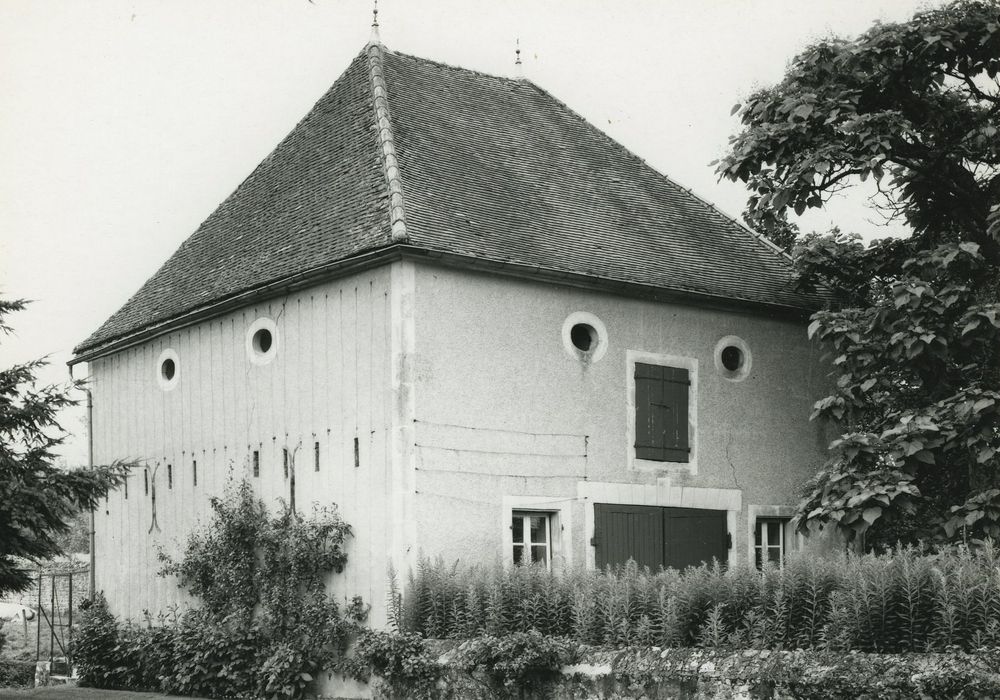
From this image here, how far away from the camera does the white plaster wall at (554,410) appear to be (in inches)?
614

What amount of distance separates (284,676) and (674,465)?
19.4 ft

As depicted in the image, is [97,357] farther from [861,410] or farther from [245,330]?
[861,410]

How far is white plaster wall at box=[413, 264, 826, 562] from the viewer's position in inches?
614

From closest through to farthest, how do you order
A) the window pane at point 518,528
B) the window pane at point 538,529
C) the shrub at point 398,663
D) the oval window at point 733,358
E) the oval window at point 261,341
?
1. the shrub at point 398,663
2. the window pane at point 518,528
3. the window pane at point 538,529
4. the oval window at point 261,341
5. the oval window at point 733,358

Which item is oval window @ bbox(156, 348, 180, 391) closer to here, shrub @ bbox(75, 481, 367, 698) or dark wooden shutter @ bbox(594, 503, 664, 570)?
shrub @ bbox(75, 481, 367, 698)

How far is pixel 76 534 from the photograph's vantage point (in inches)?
2062

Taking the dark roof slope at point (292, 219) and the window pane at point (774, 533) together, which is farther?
the window pane at point (774, 533)

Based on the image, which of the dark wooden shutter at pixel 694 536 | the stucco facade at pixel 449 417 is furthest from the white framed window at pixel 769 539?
the dark wooden shutter at pixel 694 536

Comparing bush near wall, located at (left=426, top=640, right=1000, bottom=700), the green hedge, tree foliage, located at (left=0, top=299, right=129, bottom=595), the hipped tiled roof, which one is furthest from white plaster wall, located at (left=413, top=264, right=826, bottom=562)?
the green hedge

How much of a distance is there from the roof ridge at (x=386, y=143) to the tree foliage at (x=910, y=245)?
4.50 metres

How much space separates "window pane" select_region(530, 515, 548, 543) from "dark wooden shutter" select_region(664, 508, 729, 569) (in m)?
1.86

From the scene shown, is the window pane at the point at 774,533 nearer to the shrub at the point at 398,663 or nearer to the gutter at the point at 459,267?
the gutter at the point at 459,267

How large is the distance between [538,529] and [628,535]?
1.32m

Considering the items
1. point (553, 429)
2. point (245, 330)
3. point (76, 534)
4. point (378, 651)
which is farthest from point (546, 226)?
point (76, 534)
